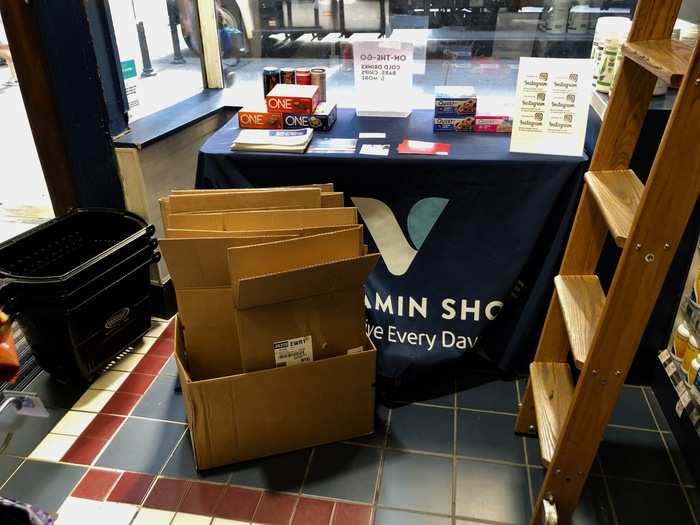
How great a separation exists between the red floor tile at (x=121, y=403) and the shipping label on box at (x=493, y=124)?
1.59 m

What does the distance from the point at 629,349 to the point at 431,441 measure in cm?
79

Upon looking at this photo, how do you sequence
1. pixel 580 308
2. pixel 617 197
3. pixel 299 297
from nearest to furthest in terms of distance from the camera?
pixel 617 197 → pixel 580 308 → pixel 299 297

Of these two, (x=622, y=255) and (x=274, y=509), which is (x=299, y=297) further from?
(x=622, y=255)

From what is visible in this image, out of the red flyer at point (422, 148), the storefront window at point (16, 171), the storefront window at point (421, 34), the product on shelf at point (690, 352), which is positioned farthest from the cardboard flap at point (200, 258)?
the storefront window at point (16, 171)

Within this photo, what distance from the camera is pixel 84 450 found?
1.81 metres

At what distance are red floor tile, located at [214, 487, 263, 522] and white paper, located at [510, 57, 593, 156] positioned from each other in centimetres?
135

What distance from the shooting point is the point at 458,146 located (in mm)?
1916

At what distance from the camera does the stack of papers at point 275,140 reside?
192 cm

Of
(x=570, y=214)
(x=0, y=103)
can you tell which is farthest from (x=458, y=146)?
(x=0, y=103)

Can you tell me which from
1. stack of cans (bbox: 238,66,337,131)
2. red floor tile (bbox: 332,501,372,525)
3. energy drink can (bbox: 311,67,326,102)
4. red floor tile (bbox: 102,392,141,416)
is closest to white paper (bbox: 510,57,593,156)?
stack of cans (bbox: 238,66,337,131)

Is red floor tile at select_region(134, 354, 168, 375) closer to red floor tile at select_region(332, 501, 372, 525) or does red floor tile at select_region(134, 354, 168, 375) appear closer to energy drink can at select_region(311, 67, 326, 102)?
red floor tile at select_region(332, 501, 372, 525)

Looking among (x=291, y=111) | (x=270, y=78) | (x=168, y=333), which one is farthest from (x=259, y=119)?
(x=168, y=333)

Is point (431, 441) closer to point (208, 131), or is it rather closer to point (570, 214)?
point (570, 214)

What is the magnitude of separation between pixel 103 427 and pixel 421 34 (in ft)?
6.44
